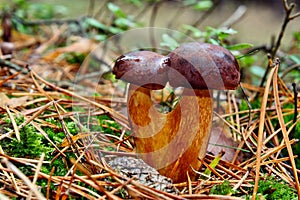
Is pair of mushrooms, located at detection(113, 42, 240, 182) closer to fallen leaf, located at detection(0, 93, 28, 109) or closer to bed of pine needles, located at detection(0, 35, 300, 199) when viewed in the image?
bed of pine needles, located at detection(0, 35, 300, 199)

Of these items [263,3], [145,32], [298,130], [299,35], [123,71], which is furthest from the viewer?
[263,3]

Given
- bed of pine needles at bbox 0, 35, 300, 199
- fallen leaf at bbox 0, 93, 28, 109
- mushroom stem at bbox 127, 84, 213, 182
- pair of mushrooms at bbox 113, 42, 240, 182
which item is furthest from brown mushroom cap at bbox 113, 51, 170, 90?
fallen leaf at bbox 0, 93, 28, 109

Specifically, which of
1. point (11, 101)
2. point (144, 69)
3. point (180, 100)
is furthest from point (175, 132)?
point (11, 101)

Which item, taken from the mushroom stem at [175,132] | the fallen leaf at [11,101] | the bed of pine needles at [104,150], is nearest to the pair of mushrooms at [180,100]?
the mushroom stem at [175,132]

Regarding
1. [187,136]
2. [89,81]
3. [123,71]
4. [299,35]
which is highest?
[299,35]

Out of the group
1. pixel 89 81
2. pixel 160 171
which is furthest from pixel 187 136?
pixel 89 81

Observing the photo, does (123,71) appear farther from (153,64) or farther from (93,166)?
(93,166)

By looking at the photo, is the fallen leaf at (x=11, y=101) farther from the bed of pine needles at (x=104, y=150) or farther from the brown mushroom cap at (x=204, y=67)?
the brown mushroom cap at (x=204, y=67)

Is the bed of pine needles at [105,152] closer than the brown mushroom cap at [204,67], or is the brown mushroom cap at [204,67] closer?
the bed of pine needles at [105,152]
